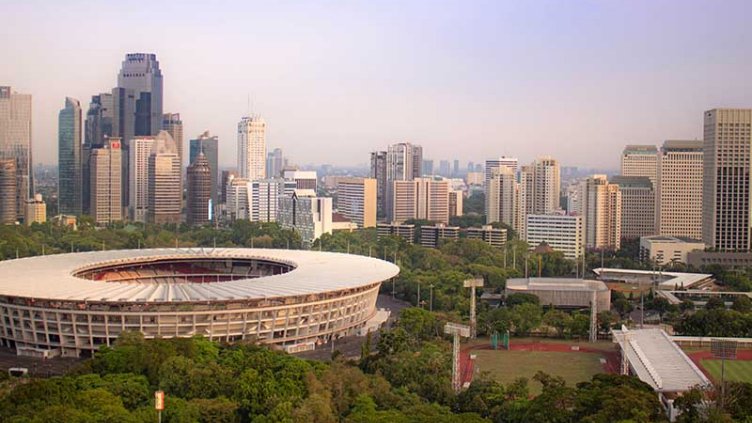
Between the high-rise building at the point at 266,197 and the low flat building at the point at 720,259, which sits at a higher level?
the high-rise building at the point at 266,197

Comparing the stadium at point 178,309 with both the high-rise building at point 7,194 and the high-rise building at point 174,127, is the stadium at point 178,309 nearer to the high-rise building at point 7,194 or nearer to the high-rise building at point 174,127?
the high-rise building at point 7,194

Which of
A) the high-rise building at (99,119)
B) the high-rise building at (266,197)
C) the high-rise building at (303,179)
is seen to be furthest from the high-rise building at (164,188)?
the high-rise building at (99,119)

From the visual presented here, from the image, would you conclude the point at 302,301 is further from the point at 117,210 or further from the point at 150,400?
the point at 117,210

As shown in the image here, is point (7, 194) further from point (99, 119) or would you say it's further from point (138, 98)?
point (138, 98)

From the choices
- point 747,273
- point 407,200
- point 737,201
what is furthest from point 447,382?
point 407,200

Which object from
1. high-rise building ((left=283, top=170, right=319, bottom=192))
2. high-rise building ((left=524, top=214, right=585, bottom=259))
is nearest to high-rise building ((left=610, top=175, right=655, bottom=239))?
high-rise building ((left=524, top=214, right=585, bottom=259))

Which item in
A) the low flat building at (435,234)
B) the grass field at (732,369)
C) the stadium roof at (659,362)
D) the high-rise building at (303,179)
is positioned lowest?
the grass field at (732,369)
